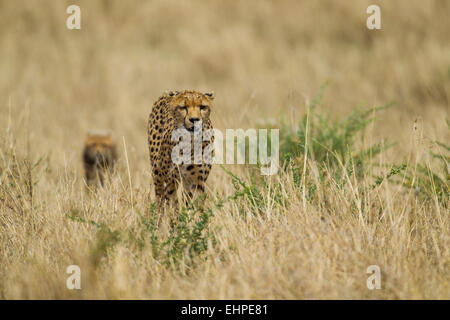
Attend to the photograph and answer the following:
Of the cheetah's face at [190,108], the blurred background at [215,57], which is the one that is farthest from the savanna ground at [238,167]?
the cheetah's face at [190,108]

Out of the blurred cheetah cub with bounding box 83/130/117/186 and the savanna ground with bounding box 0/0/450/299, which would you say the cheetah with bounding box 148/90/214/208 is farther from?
the blurred cheetah cub with bounding box 83/130/117/186

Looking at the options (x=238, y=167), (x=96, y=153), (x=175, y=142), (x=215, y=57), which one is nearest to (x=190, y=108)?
(x=175, y=142)

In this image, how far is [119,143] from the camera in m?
6.97

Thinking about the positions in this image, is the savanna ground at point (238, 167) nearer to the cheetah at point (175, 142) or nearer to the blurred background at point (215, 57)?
the blurred background at point (215, 57)

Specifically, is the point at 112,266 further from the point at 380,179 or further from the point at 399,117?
the point at 399,117

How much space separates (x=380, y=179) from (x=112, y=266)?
1.72 meters

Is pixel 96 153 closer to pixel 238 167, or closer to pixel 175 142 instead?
pixel 238 167

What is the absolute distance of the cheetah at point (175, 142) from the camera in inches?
122

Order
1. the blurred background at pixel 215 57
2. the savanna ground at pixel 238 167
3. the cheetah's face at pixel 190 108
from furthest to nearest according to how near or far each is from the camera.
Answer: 1. the blurred background at pixel 215 57
2. the cheetah's face at pixel 190 108
3. the savanna ground at pixel 238 167

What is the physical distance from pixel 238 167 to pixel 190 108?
1019 mm

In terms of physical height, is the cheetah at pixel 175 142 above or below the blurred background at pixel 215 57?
below

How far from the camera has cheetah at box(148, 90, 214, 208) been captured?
311 centimetres
